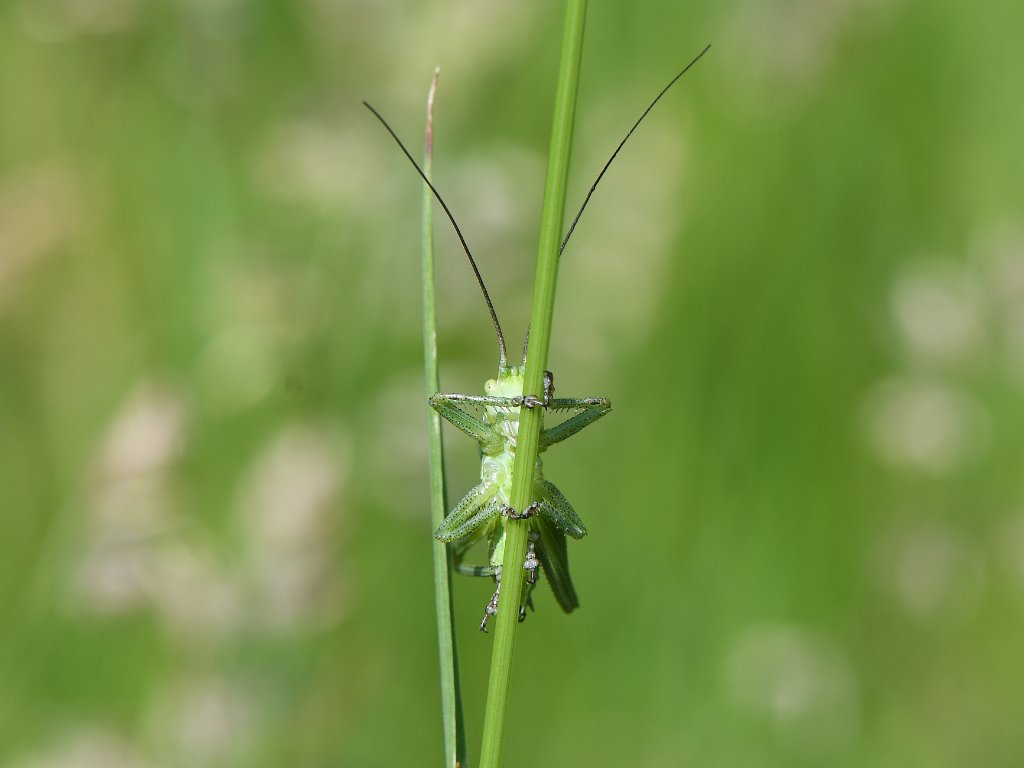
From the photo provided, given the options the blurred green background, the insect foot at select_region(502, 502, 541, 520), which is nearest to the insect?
the insect foot at select_region(502, 502, 541, 520)

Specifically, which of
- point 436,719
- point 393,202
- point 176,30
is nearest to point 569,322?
point 393,202

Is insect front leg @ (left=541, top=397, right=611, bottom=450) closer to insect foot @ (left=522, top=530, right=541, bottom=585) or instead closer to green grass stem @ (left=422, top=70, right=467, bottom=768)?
insect foot @ (left=522, top=530, right=541, bottom=585)

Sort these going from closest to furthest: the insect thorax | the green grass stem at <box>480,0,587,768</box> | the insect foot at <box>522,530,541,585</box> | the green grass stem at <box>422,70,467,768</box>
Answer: the green grass stem at <box>480,0,587,768</box>, the green grass stem at <box>422,70,467,768</box>, the insect foot at <box>522,530,541,585</box>, the insect thorax

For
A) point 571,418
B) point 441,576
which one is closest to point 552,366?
point 571,418

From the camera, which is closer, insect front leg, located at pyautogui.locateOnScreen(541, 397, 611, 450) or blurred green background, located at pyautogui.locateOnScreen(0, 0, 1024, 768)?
insect front leg, located at pyautogui.locateOnScreen(541, 397, 611, 450)

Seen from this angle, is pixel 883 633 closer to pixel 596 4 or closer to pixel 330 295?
pixel 330 295

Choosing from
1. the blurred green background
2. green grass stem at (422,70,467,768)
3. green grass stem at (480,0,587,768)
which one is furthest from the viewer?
the blurred green background
